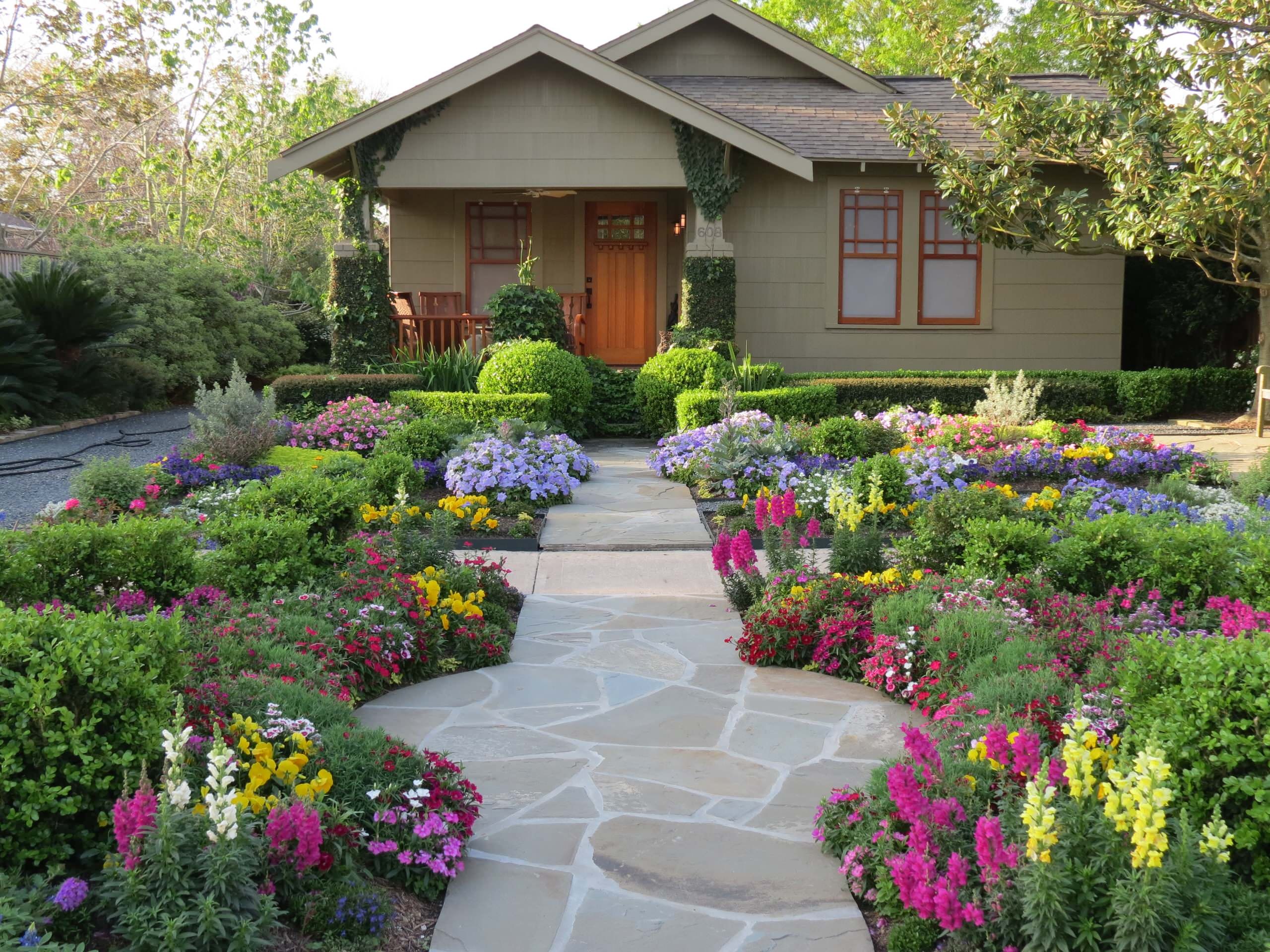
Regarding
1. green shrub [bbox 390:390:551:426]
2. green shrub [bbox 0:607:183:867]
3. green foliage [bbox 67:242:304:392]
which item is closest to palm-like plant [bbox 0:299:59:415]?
green foliage [bbox 67:242:304:392]

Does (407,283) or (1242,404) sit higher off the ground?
(407,283)

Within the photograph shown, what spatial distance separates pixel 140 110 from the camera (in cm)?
2278

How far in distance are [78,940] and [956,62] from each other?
45.2 ft

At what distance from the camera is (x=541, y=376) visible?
12281 millimetres

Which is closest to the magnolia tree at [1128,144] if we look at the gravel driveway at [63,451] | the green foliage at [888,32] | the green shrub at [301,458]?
the green shrub at [301,458]

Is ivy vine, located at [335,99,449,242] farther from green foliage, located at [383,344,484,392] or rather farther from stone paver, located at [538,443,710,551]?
stone paver, located at [538,443,710,551]

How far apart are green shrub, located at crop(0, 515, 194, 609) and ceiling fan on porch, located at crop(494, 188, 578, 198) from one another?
36.1 ft

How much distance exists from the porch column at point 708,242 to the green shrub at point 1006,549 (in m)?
9.79

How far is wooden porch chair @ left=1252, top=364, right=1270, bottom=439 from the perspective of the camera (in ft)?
41.6

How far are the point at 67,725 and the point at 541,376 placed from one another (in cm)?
944

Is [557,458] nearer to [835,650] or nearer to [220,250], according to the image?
[835,650]

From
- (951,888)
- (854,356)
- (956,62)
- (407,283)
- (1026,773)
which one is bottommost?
(951,888)

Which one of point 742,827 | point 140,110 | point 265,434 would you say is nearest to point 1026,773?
point 742,827

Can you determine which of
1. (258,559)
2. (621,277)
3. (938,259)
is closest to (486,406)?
(258,559)
